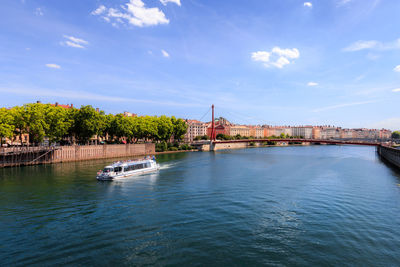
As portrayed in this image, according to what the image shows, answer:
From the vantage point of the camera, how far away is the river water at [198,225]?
42.3ft

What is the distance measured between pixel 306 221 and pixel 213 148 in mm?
89630

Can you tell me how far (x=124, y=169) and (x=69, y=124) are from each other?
2880 centimetres

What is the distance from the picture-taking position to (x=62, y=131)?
5697 cm

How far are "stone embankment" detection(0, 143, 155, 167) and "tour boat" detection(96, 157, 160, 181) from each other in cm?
2372

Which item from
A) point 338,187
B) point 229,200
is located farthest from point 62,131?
point 338,187

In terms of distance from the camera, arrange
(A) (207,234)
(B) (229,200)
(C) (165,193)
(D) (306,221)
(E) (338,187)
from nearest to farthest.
Answer: (A) (207,234), (D) (306,221), (B) (229,200), (C) (165,193), (E) (338,187)

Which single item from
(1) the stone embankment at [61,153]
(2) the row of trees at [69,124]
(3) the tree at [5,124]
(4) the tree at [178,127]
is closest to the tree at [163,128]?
(2) the row of trees at [69,124]

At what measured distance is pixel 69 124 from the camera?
57844mm

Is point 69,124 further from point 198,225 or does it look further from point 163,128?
point 198,225

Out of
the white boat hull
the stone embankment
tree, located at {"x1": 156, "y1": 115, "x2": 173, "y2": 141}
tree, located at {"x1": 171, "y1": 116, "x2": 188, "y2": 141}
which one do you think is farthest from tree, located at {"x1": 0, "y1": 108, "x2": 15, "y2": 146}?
tree, located at {"x1": 171, "y1": 116, "x2": 188, "y2": 141}

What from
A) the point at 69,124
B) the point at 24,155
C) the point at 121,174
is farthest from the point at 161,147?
the point at 121,174

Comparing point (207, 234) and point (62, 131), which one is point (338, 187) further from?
point (62, 131)

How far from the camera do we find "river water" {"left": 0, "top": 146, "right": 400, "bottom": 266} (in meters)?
12.9

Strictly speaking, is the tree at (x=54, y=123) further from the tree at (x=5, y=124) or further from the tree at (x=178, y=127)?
the tree at (x=178, y=127)
